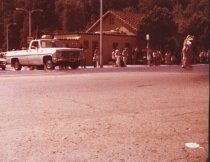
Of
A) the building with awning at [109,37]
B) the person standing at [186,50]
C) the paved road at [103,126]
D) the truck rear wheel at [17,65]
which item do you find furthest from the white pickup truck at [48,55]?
the building with awning at [109,37]

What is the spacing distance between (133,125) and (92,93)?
5308mm

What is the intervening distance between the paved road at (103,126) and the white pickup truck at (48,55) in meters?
15.4

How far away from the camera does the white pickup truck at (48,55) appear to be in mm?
28609

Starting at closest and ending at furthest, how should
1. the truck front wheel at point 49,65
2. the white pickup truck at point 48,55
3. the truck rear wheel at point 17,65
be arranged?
the white pickup truck at point 48,55, the truck front wheel at point 49,65, the truck rear wheel at point 17,65

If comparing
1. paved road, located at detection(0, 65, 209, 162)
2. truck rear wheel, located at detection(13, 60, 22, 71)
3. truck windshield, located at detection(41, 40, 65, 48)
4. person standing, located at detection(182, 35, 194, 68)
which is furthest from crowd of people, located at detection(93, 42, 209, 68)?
paved road, located at detection(0, 65, 209, 162)

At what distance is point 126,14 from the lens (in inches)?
2581

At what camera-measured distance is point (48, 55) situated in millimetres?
28938

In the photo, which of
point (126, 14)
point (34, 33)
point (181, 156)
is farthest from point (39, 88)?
point (34, 33)

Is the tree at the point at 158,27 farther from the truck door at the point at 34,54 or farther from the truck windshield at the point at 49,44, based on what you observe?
the truck door at the point at 34,54

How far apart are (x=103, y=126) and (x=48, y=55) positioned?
70.1 feet

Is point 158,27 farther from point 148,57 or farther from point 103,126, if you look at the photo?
point 103,126

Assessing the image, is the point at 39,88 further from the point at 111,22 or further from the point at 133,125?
the point at 111,22

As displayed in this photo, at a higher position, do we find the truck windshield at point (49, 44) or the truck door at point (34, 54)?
the truck windshield at point (49, 44)

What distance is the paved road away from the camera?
6012 mm
